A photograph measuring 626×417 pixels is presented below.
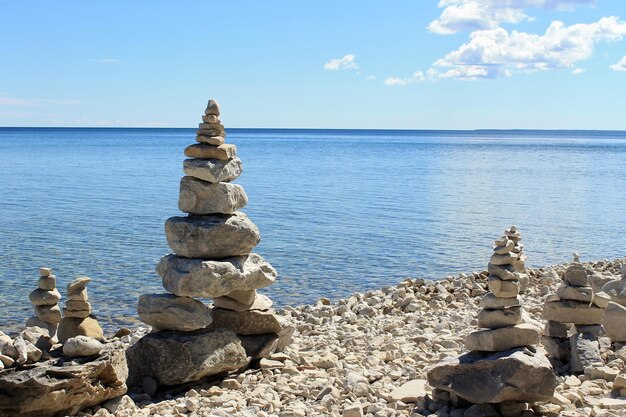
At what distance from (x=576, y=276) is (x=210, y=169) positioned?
5.31 metres

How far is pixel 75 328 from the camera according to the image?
39.8ft

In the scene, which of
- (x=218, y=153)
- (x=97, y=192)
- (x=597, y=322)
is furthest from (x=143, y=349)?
(x=97, y=192)

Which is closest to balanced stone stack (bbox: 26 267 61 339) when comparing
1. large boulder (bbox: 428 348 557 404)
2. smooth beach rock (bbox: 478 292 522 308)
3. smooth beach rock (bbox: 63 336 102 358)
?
smooth beach rock (bbox: 63 336 102 358)

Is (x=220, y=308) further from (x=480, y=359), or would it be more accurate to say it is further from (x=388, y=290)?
(x=388, y=290)

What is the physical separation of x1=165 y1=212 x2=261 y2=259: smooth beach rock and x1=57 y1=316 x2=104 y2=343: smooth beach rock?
173 centimetres

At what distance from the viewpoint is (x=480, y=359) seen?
31.2ft

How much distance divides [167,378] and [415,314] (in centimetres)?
679

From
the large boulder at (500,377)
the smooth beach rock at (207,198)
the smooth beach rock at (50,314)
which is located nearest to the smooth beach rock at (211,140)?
the smooth beach rock at (207,198)

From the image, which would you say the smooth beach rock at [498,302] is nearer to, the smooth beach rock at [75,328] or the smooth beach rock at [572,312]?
the smooth beach rock at [572,312]

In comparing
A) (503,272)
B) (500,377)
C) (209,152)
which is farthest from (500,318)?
(209,152)

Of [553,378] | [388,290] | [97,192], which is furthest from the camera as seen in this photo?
[97,192]

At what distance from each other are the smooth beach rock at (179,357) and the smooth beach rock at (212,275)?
→ 62cm

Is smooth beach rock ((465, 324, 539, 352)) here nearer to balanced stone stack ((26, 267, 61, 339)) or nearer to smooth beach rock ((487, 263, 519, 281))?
smooth beach rock ((487, 263, 519, 281))

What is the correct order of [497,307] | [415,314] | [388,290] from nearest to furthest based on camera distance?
[497,307]
[415,314]
[388,290]
